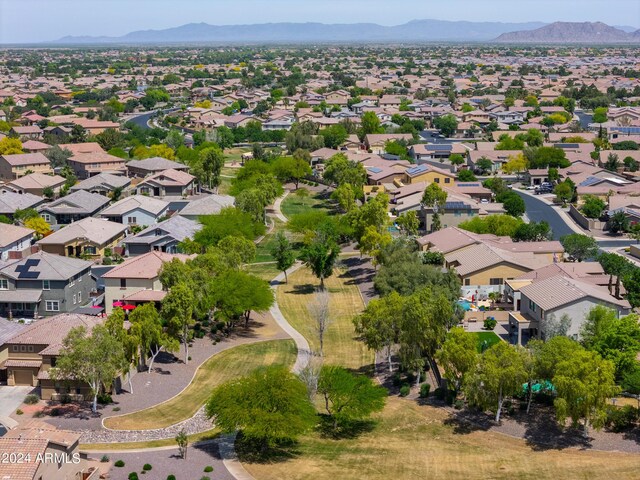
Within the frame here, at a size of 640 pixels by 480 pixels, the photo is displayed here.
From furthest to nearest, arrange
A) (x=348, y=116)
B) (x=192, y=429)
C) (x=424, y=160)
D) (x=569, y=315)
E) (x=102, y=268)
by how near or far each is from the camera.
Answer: (x=348, y=116), (x=424, y=160), (x=102, y=268), (x=569, y=315), (x=192, y=429)

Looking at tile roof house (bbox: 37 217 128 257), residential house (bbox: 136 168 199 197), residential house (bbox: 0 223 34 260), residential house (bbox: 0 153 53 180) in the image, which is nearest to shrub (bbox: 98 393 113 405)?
residential house (bbox: 0 223 34 260)

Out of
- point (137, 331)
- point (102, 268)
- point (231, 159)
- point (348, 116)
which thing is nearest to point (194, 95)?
point (348, 116)

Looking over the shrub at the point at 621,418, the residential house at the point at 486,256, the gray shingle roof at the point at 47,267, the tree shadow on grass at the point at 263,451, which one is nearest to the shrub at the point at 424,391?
the tree shadow on grass at the point at 263,451

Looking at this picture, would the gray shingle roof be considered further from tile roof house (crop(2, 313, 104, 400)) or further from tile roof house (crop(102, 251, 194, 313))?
tile roof house (crop(2, 313, 104, 400))

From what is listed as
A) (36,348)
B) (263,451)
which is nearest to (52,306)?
(36,348)

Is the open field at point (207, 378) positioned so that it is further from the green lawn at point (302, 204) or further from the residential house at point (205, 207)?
the green lawn at point (302, 204)

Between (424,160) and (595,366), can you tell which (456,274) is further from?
(424,160)

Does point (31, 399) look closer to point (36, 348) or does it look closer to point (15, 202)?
point (36, 348)
